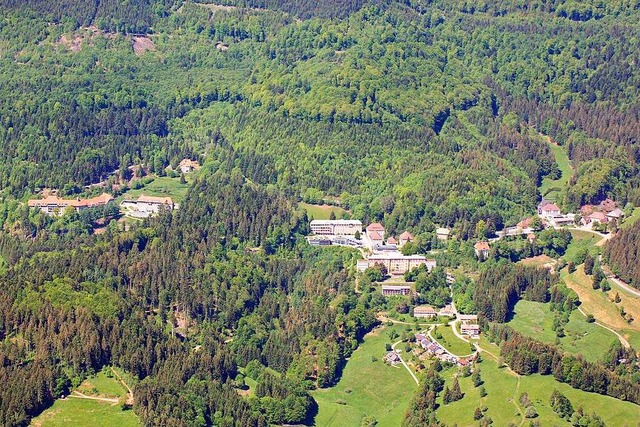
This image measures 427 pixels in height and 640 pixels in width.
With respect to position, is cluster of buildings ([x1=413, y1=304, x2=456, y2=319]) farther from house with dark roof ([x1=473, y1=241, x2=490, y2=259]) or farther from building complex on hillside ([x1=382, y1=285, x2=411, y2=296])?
house with dark roof ([x1=473, y1=241, x2=490, y2=259])

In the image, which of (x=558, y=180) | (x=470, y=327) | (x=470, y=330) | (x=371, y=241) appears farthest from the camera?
(x=558, y=180)

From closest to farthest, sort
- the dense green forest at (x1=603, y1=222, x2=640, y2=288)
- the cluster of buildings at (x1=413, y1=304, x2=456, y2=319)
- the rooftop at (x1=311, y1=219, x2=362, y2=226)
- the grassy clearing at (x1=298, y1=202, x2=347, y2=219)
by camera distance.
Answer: the cluster of buildings at (x1=413, y1=304, x2=456, y2=319) → the dense green forest at (x1=603, y1=222, x2=640, y2=288) → the rooftop at (x1=311, y1=219, x2=362, y2=226) → the grassy clearing at (x1=298, y1=202, x2=347, y2=219)

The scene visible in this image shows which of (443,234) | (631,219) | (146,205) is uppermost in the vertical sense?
(631,219)

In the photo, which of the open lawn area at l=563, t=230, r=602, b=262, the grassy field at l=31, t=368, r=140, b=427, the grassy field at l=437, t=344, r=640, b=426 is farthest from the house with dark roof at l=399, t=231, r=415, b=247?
the grassy field at l=31, t=368, r=140, b=427

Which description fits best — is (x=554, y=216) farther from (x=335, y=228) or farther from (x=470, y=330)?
(x=470, y=330)

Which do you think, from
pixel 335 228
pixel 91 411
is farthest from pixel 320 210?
pixel 91 411

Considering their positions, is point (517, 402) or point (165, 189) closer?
point (517, 402)

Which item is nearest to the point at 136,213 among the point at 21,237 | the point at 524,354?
Answer: the point at 21,237

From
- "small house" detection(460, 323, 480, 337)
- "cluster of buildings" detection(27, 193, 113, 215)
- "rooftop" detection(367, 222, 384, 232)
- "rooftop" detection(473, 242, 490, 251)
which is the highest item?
"rooftop" detection(473, 242, 490, 251)
